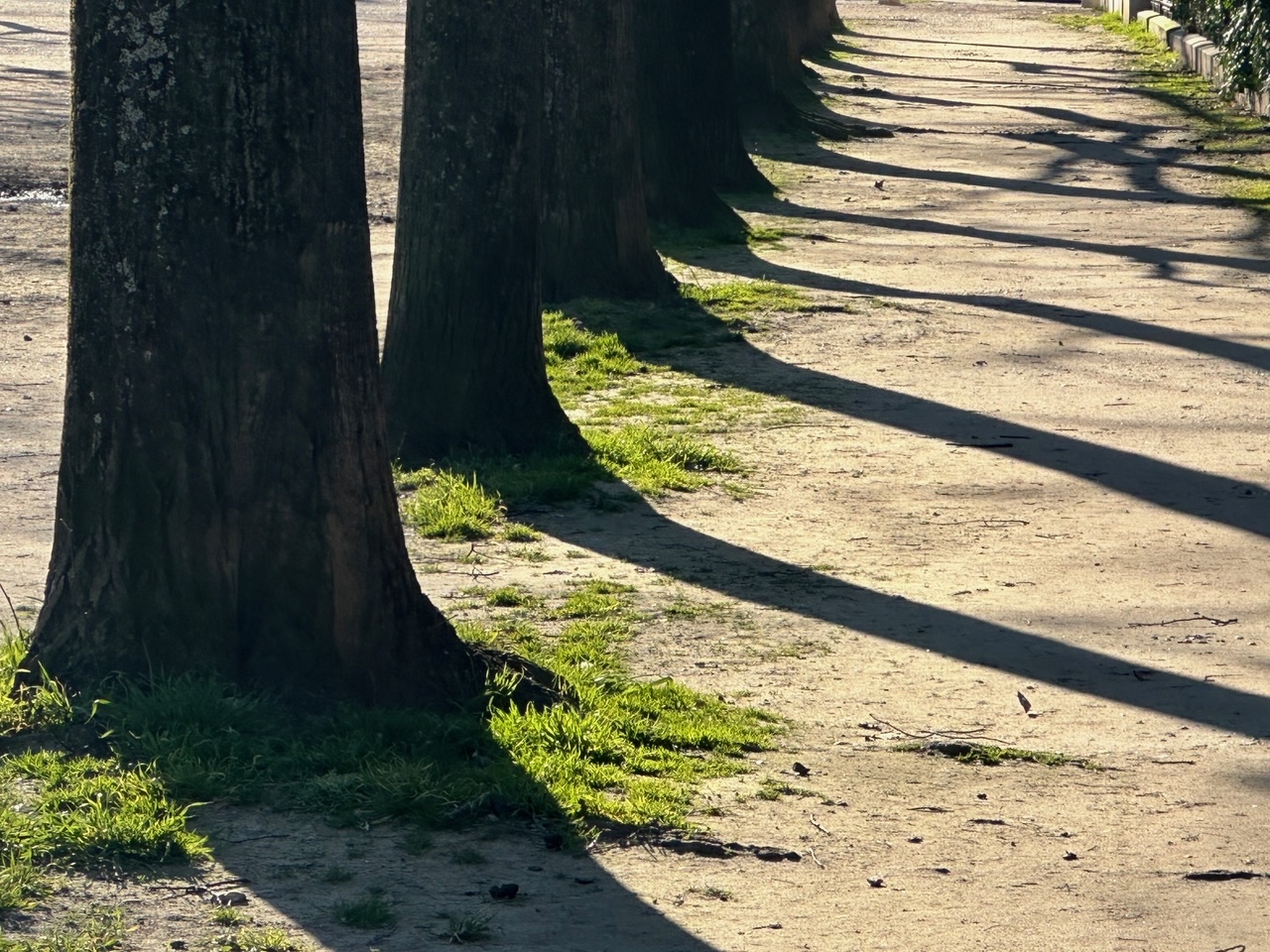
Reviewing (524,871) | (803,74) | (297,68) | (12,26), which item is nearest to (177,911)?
(524,871)

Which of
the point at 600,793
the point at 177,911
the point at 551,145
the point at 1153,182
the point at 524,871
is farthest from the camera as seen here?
the point at 1153,182

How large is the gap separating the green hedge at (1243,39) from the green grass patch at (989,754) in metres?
14.5

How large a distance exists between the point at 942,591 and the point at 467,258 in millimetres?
3010

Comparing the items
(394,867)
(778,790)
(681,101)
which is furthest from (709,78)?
(394,867)

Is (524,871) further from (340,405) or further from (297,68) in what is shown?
(297,68)

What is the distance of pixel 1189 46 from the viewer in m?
28.3

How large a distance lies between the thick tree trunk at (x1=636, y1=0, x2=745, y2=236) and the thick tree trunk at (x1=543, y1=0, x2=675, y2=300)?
2.72m

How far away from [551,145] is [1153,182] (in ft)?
27.3

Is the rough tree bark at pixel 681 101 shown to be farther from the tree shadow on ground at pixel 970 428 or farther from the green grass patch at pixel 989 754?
the green grass patch at pixel 989 754

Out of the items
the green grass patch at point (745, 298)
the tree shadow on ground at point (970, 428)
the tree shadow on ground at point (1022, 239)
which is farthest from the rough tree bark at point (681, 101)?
the tree shadow on ground at point (970, 428)

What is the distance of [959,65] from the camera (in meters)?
32.0

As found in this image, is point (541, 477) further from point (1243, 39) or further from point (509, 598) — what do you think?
point (1243, 39)

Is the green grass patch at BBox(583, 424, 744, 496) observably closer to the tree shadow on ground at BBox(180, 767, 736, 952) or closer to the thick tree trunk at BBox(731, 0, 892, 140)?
the tree shadow on ground at BBox(180, 767, 736, 952)

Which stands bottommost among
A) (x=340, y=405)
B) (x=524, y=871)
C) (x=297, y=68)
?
(x=524, y=871)
